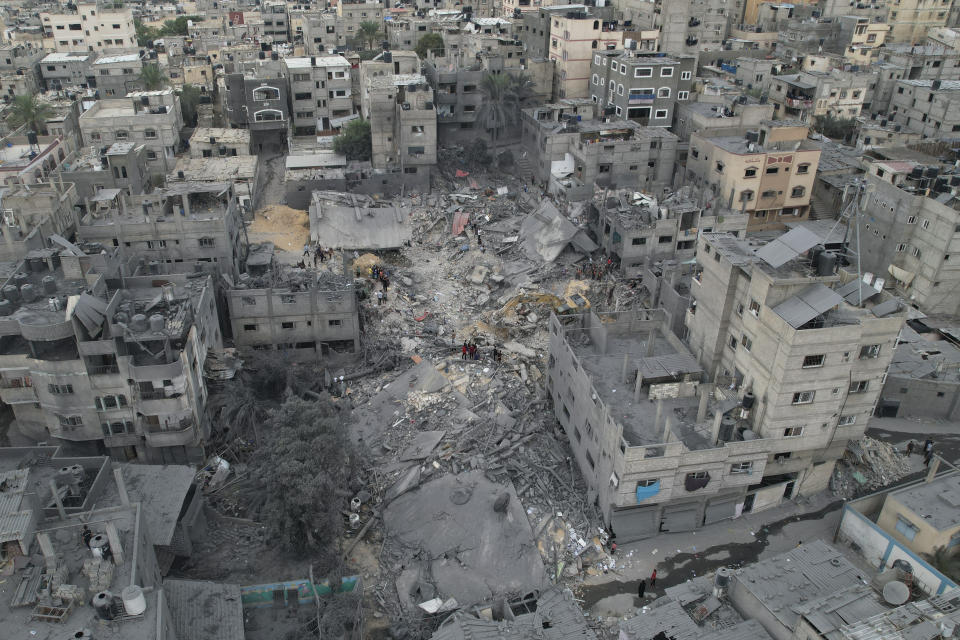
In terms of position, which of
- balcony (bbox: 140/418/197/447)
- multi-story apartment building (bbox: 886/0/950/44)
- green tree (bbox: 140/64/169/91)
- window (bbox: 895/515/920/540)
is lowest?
window (bbox: 895/515/920/540)

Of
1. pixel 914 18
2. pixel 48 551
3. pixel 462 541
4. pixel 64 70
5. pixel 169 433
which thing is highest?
pixel 914 18

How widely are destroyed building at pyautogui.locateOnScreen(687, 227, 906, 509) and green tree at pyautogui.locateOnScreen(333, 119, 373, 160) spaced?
40.8 m

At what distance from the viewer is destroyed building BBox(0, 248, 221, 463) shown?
102 ft

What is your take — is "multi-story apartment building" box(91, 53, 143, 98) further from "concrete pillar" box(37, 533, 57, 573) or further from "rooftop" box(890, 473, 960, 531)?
"rooftop" box(890, 473, 960, 531)

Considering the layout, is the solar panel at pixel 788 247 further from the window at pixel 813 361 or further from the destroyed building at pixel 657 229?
the destroyed building at pixel 657 229

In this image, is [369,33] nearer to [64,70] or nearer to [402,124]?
[64,70]

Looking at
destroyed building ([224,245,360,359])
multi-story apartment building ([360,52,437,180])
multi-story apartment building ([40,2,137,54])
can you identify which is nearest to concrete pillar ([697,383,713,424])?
destroyed building ([224,245,360,359])

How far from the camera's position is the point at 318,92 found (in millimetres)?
72625

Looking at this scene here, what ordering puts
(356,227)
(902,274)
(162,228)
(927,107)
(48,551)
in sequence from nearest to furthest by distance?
(48,551)
(162,228)
(902,274)
(356,227)
(927,107)

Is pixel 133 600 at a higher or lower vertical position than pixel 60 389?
higher

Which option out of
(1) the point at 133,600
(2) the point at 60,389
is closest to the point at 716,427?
(1) the point at 133,600

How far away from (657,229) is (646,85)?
76.0 ft

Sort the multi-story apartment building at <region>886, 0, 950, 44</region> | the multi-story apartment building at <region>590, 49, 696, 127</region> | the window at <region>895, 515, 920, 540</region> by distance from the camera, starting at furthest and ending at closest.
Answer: the multi-story apartment building at <region>886, 0, 950, 44</region> < the multi-story apartment building at <region>590, 49, 696, 127</region> < the window at <region>895, 515, 920, 540</region>

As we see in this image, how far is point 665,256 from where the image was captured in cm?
5006
